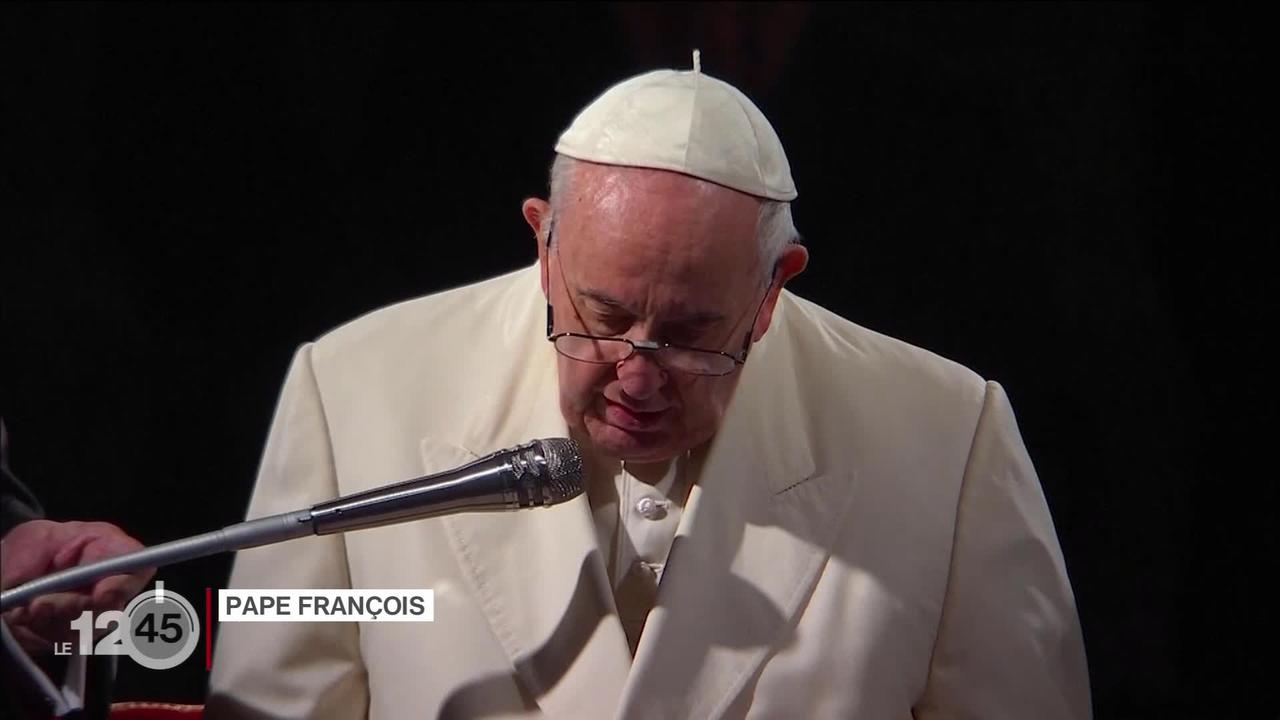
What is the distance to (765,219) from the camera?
7.34 feet

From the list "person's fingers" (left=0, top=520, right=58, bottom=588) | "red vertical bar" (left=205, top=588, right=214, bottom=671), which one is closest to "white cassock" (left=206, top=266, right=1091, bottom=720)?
"red vertical bar" (left=205, top=588, right=214, bottom=671)

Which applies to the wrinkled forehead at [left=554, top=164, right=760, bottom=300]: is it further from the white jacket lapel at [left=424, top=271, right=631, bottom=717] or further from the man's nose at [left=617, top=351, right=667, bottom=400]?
the white jacket lapel at [left=424, top=271, right=631, bottom=717]

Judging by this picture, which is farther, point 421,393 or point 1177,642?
point 1177,642

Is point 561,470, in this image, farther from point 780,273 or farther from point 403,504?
point 780,273

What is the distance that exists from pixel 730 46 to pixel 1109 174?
704 millimetres

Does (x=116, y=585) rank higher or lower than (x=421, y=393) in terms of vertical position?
lower

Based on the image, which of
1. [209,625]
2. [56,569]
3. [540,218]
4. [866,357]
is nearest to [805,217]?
[866,357]

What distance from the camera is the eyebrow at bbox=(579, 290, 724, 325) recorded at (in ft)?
7.03

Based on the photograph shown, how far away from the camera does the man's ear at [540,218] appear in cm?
227

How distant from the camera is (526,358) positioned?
2.48 meters

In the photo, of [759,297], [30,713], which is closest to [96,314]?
[30,713]

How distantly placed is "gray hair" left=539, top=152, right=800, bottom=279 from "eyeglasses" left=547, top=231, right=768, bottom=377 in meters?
A: 0.11

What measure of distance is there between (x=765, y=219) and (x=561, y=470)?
532mm

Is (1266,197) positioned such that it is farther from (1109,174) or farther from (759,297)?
(759,297)
